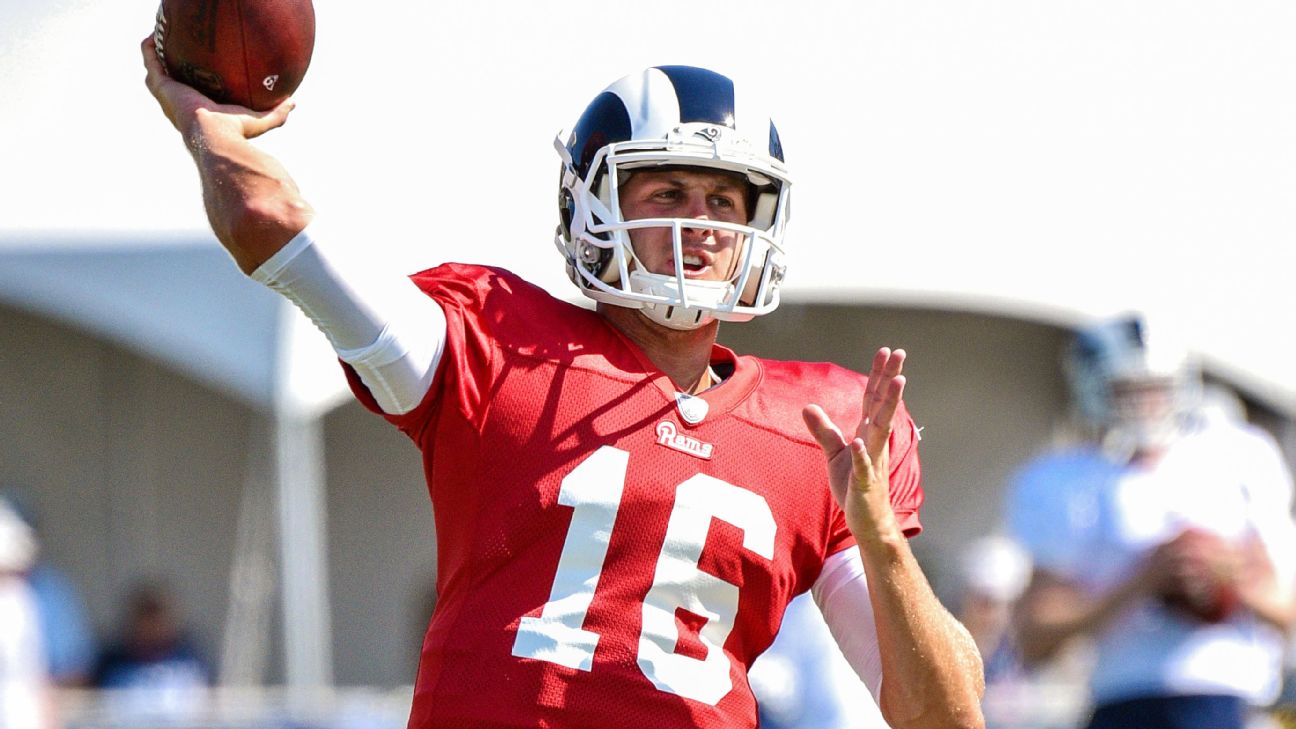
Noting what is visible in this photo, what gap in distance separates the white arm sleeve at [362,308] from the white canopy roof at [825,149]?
5.81 m

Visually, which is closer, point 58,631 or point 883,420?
point 883,420

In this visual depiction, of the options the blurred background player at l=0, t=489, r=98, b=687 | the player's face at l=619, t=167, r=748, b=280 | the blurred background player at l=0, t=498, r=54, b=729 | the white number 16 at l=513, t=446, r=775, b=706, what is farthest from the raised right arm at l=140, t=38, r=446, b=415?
the blurred background player at l=0, t=489, r=98, b=687

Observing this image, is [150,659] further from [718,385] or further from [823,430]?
[823,430]

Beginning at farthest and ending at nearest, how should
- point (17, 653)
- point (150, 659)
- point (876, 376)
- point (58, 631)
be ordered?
point (150, 659), point (58, 631), point (17, 653), point (876, 376)

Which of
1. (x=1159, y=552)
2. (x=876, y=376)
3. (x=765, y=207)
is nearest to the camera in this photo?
(x=876, y=376)

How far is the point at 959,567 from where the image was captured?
1029 centimetres

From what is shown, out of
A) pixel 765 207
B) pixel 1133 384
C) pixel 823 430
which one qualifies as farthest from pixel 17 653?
pixel 823 430

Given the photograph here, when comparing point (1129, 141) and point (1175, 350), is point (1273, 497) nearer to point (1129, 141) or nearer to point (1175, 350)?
point (1175, 350)

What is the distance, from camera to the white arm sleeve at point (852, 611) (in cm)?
267

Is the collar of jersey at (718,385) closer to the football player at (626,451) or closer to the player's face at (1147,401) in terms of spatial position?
the football player at (626,451)

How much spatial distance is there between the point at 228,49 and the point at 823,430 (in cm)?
97

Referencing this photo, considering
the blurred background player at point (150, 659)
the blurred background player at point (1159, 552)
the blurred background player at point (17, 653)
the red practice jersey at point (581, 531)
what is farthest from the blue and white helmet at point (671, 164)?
the blurred background player at point (150, 659)

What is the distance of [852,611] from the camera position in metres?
2.69

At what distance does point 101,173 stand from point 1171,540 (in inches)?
221
